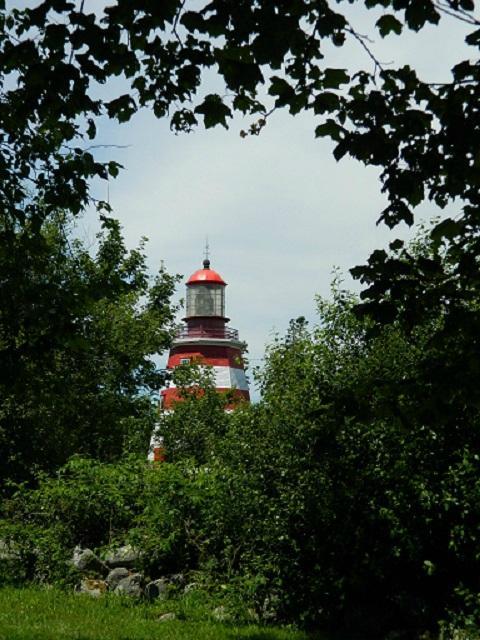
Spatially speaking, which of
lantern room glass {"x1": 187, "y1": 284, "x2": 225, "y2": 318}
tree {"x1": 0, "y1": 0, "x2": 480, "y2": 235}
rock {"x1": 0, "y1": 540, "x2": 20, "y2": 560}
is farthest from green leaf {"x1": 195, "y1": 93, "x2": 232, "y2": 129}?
lantern room glass {"x1": 187, "y1": 284, "x2": 225, "y2": 318}

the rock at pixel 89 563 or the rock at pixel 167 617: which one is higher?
the rock at pixel 89 563

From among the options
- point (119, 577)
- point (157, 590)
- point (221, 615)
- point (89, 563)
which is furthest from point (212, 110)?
point (89, 563)

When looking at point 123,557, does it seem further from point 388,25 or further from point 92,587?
point 388,25

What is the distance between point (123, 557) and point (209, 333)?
29.4 meters

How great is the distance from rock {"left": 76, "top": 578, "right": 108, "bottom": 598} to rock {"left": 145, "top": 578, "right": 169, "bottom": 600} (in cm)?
68

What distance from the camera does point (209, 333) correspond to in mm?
42812

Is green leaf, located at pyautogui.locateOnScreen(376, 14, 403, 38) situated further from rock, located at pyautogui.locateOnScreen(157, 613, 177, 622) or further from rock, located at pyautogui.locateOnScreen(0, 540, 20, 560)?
rock, located at pyautogui.locateOnScreen(0, 540, 20, 560)

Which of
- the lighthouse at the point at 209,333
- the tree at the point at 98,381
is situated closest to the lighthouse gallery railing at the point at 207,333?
the lighthouse at the point at 209,333

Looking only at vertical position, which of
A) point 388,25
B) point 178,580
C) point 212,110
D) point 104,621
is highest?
point 388,25

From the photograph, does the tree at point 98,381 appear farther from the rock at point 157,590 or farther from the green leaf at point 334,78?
the green leaf at point 334,78

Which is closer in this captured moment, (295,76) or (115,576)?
(295,76)

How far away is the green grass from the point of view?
10383mm

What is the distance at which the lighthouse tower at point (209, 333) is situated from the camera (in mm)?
41875

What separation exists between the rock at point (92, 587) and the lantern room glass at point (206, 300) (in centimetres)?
2989
